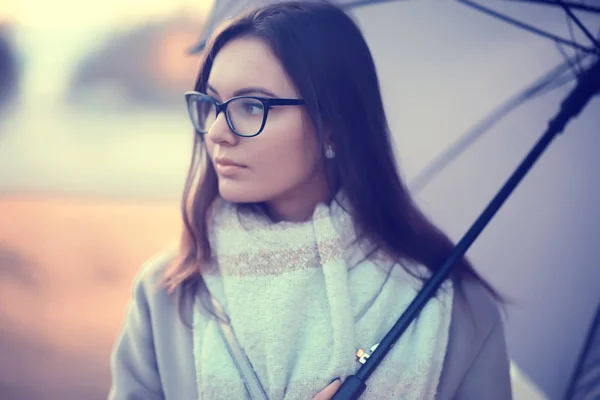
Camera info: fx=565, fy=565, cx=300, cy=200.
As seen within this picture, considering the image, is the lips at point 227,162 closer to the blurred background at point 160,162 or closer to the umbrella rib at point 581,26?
the blurred background at point 160,162

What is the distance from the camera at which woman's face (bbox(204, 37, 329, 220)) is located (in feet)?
3.91

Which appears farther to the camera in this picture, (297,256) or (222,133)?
(297,256)

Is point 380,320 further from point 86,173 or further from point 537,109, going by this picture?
point 86,173

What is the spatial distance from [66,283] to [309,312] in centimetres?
113

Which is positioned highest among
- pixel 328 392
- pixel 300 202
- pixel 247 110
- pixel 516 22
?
pixel 516 22

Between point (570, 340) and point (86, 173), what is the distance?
1635 millimetres

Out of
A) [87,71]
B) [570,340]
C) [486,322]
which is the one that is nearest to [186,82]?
[87,71]

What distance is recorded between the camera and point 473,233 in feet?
4.03

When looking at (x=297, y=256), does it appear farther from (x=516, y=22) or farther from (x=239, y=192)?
(x=516, y=22)

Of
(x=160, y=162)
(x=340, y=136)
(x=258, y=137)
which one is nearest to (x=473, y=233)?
(x=340, y=136)

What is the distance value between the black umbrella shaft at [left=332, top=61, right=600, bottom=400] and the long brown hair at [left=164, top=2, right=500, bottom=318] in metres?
0.13

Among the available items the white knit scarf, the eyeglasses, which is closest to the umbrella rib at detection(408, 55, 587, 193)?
the white knit scarf

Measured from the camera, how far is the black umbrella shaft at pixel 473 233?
1.11 m

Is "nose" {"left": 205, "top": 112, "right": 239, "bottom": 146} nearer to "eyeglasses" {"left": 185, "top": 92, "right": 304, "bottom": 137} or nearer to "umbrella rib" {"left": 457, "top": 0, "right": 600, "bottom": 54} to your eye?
"eyeglasses" {"left": 185, "top": 92, "right": 304, "bottom": 137}
